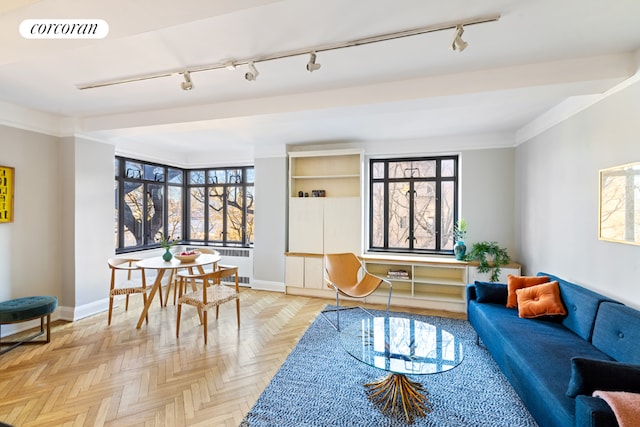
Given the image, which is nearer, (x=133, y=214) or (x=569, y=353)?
(x=569, y=353)

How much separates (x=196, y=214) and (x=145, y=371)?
3.97m

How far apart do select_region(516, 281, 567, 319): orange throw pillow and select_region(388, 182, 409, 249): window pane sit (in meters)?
2.25

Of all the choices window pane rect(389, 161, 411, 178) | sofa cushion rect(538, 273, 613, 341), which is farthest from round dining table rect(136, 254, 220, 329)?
sofa cushion rect(538, 273, 613, 341)

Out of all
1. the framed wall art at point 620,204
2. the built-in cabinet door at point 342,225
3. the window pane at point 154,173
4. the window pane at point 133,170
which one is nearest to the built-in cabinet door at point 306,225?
the built-in cabinet door at point 342,225

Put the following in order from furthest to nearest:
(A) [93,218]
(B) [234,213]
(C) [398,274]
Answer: (B) [234,213], (C) [398,274], (A) [93,218]

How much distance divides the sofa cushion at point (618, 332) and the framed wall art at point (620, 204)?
0.54 metres

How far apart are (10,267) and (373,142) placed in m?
5.10

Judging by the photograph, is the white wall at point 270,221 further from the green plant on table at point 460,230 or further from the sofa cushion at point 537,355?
the sofa cushion at point 537,355

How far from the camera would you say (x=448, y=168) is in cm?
478

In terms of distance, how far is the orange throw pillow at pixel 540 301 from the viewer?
2.58 m

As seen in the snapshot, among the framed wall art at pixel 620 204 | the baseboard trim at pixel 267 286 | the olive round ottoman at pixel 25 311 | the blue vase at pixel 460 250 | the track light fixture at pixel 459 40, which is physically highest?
the track light fixture at pixel 459 40

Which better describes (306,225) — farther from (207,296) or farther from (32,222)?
(32,222)

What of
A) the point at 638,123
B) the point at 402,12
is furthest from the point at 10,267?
the point at 638,123

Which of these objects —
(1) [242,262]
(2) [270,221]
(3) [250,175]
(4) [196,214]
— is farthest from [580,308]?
(4) [196,214]
